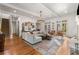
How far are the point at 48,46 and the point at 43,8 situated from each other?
23.3 inches

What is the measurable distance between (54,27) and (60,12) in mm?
250

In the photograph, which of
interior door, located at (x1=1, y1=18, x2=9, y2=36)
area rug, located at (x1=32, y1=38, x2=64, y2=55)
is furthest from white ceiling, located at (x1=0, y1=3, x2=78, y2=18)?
area rug, located at (x1=32, y1=38, x2=64, y2=55)

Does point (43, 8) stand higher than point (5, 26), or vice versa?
point (43, 8)

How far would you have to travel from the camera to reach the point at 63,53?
1.78 m

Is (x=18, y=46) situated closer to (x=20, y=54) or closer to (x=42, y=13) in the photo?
(x=20, y=54)

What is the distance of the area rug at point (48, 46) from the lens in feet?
5.83

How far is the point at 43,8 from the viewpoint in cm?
176

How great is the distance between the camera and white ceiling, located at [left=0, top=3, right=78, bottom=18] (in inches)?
68.8

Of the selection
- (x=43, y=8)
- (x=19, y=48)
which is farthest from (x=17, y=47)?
(x=43, y=8)

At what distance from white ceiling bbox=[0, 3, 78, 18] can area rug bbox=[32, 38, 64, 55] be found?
1.32 ft

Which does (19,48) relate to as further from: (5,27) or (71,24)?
(71,24)

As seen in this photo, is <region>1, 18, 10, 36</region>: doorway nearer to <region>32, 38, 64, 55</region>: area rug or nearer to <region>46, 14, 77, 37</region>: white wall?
<region>32, 38, 64, 55</region>: area rug

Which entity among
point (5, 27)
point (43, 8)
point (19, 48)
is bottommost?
point (19, 48)

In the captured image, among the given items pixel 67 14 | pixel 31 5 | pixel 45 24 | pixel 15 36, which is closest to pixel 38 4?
pixel 31 5
